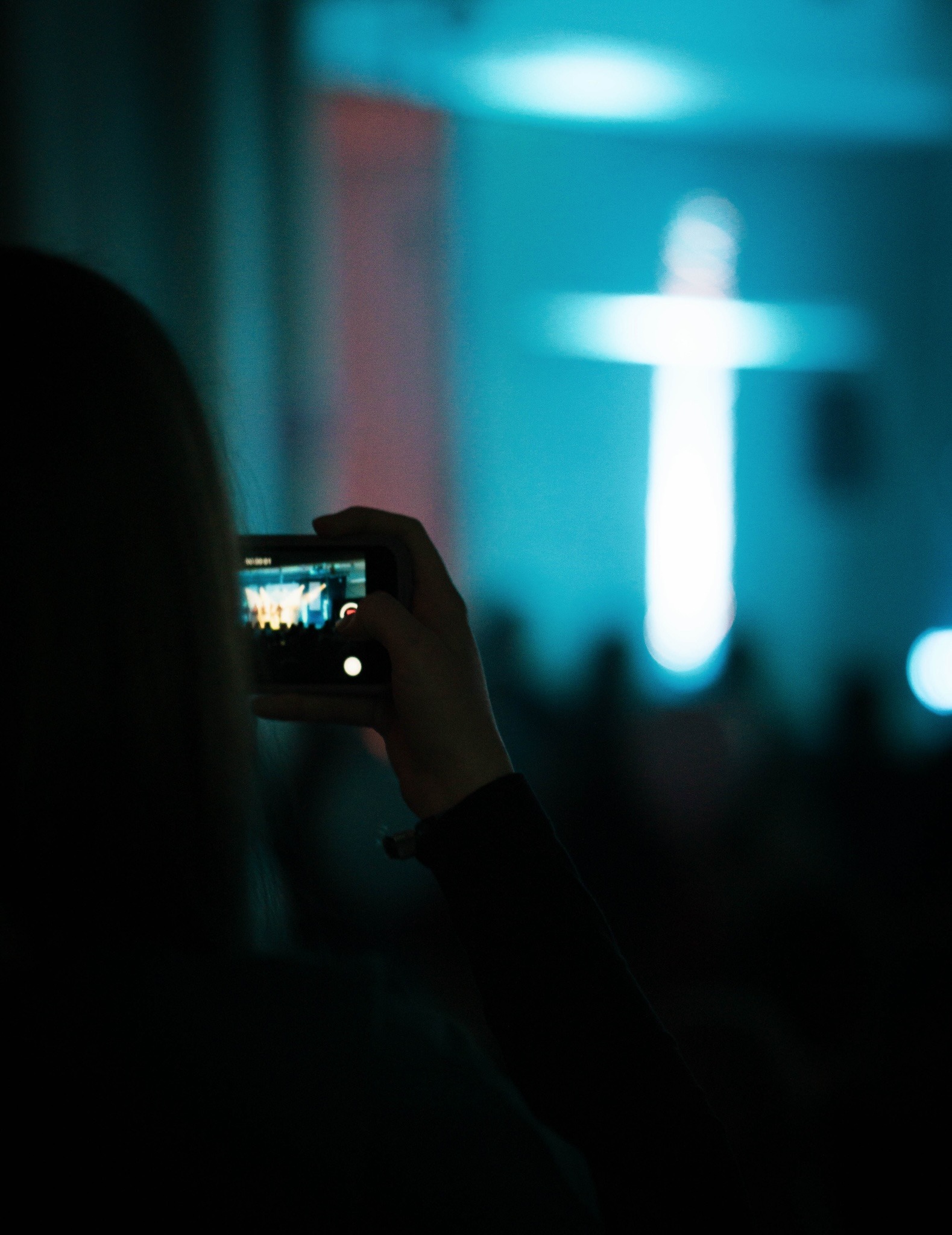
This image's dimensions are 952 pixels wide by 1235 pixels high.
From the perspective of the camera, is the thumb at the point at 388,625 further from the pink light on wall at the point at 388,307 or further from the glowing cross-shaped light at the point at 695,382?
the glowing cross-shaped light at the point at 695,382

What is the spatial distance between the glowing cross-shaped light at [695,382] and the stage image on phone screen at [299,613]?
3288 mm

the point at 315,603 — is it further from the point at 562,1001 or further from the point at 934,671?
the point at 934,671

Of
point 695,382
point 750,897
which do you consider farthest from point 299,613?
point 695,382

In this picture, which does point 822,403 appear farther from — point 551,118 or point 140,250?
point 140,250

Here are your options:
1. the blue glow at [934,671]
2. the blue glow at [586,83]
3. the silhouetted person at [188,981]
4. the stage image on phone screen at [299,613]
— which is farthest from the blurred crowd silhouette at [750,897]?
the blue glow at [586,83]

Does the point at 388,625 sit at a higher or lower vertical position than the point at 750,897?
higher

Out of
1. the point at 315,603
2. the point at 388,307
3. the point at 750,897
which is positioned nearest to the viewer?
the point at 315,603

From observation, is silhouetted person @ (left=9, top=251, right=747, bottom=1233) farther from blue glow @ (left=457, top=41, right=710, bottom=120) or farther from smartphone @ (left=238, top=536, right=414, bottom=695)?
blue glow @ (left=457, top=41, right=710, bottom=120)

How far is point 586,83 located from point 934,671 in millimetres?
2631

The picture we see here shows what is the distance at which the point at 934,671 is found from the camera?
3.64 m

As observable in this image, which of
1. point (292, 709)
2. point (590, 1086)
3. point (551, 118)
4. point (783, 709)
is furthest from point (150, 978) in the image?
point (551, 118)

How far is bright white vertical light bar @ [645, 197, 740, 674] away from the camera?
390 centimetres

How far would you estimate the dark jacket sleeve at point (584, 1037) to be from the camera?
44 centimetres

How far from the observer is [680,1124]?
445 millimetres
